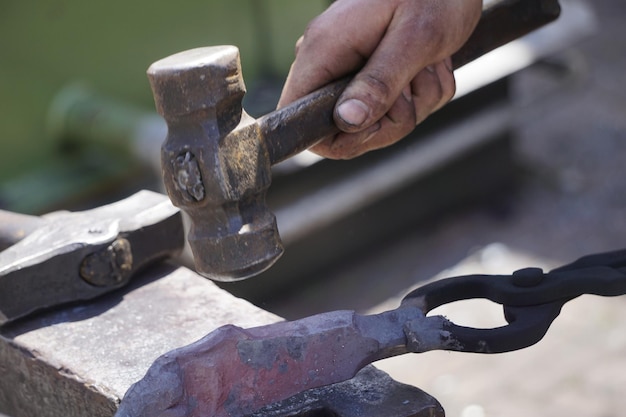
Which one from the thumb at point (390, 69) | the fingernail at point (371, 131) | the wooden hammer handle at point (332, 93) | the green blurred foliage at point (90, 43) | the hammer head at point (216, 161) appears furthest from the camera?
the green blurred foliage at point (90, 43)

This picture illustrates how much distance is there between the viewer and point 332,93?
162cm

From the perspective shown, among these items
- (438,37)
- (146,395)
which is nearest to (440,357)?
(438,37)

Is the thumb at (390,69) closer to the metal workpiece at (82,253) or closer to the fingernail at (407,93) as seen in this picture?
the fingernail at (407,93)

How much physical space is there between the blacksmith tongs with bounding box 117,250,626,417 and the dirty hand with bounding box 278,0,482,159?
19.1 inches

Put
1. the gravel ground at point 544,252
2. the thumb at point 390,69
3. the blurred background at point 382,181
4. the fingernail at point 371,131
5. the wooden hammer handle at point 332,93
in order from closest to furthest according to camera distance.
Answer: the wooden hammer handle at point 332,93, the thumb at point 390,69, the fingernail at point 371,131, the gravel ground at point 544,252, the blurred background at point 382,181

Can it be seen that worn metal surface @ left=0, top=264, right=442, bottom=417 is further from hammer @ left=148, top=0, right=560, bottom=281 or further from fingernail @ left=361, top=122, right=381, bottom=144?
fingernail @ left=361, top=122, right=381, bottom=144

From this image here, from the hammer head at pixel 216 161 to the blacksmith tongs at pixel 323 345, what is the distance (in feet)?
0.65

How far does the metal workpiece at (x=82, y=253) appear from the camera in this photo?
1562 mm

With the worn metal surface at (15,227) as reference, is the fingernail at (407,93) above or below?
above

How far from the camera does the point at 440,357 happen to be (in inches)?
131

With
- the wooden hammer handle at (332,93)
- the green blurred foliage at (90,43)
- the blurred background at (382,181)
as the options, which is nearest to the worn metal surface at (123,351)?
the wooden hammer handle at (332,93)

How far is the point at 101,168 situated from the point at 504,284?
8.46 feet

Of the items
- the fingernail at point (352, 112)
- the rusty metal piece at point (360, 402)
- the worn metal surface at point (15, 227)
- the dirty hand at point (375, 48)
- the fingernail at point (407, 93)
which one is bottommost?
the rusty metal piece at point (360, 402)

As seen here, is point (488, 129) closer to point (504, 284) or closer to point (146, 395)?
point (504, 284)
